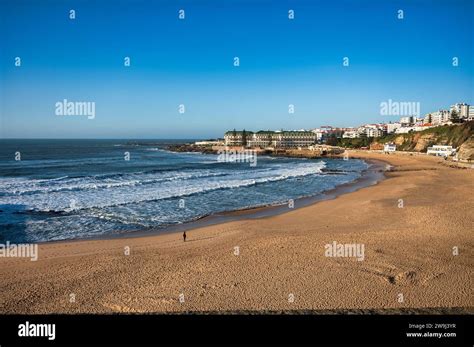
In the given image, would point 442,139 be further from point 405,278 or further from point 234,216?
point 405,278

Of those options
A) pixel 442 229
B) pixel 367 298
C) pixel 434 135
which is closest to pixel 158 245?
pixel 367 298

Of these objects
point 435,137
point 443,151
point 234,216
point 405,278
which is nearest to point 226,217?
point 234,216

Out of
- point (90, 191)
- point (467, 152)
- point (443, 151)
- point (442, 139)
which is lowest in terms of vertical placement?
point (90, 191)

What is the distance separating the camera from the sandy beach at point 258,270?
7.66m

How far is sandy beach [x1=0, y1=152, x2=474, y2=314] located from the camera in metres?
7.66

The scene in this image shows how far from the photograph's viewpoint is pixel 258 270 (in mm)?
9602

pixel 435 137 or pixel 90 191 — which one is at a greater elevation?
pixel 435 137

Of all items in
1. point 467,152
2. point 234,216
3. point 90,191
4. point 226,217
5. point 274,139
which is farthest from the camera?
point 274,139

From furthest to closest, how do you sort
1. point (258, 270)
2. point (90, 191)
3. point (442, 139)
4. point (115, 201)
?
point (442, 139), point (90, 191), point (115, 201), point (258, 270)

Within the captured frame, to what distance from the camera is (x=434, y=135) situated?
70.3 metres

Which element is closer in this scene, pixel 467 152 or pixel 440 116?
pixel 467 152

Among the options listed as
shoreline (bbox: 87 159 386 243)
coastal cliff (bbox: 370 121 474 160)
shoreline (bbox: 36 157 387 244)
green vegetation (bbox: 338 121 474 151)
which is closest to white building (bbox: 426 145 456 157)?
coastal cliff (bbox: 370 121 474 160)
